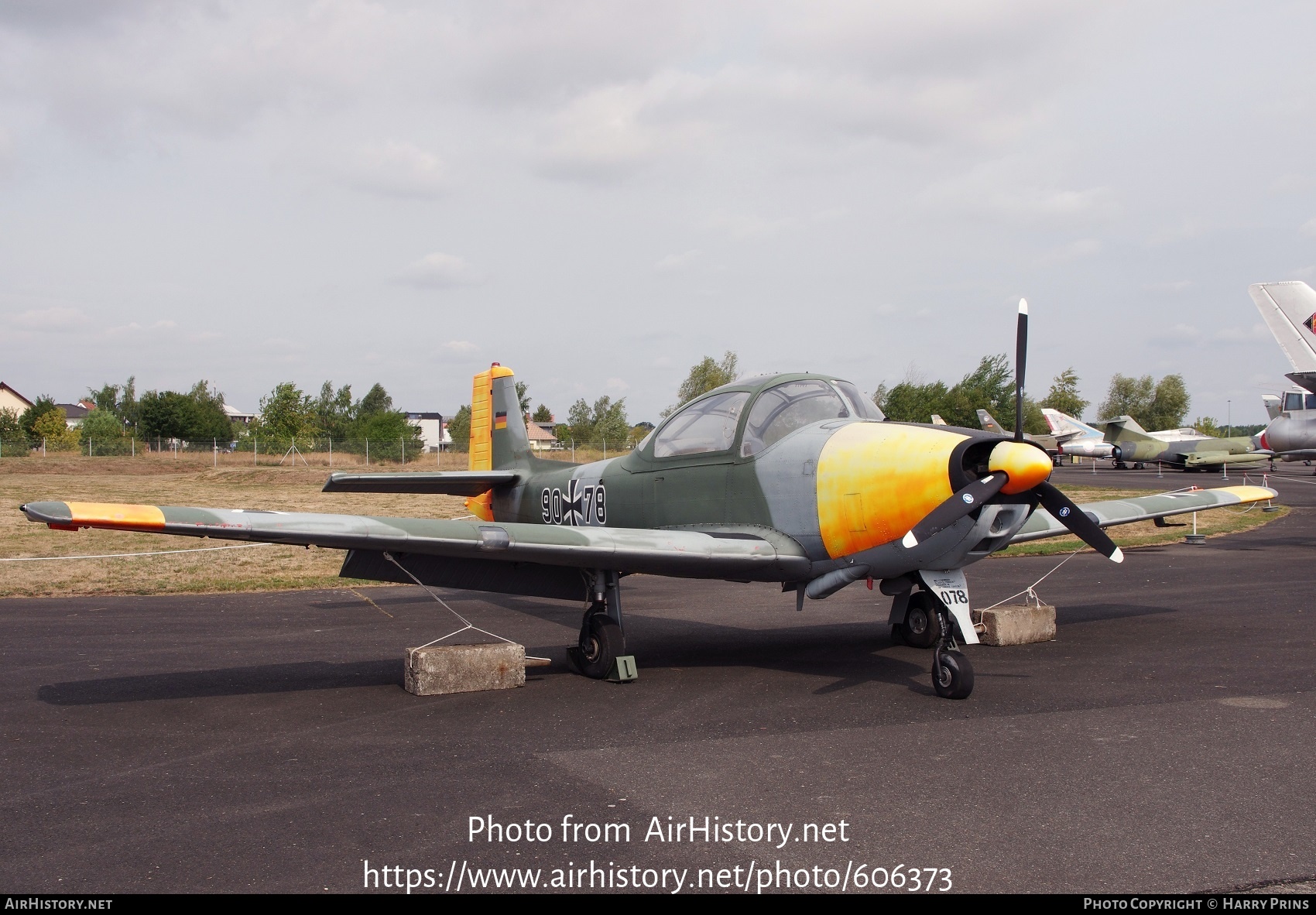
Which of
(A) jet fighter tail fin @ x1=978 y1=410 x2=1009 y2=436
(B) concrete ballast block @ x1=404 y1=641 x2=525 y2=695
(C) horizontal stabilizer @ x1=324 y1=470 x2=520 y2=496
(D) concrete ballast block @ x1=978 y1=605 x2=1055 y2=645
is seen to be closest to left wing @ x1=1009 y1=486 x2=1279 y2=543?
(D) concrete ballast block @ x1=978 y1=605 x2=1055 y2=645

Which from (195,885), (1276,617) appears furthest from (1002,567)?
(195,885)

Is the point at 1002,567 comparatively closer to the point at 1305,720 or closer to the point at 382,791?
the point at 1305,720

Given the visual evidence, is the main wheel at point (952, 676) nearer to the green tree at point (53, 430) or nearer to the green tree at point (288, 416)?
the green tree at point (288, 416)

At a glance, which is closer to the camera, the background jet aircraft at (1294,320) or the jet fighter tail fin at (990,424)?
the jet fighter tail fin at (990,424)

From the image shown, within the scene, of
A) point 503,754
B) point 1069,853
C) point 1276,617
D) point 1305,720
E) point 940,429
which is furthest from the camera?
point 1276,617

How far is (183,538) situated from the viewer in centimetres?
2222

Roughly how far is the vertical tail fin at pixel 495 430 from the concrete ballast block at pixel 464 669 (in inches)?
198

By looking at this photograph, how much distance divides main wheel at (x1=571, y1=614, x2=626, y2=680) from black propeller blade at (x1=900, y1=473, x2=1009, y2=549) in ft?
8.70

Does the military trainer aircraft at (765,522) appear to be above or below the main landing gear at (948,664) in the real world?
above

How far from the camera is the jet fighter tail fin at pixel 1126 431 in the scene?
2004 inches

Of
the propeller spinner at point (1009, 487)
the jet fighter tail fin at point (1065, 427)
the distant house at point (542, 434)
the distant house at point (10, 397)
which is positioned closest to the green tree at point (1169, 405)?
the jet fighter tail fin at point (1065, 427)

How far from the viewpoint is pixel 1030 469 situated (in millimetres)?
6258

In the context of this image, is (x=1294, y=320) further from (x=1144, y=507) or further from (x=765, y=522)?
(x=765, y=522)

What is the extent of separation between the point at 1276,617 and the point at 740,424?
677cm
